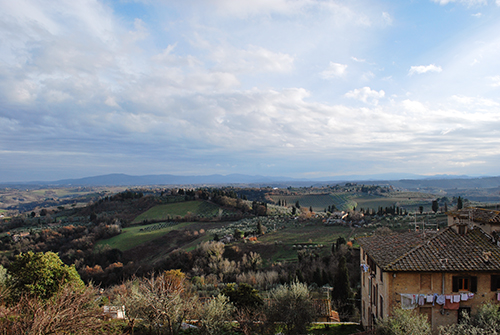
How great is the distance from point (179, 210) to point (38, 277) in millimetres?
82428

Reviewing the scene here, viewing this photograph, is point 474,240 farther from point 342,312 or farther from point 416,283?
point 342,312

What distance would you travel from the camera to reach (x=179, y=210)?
101 m

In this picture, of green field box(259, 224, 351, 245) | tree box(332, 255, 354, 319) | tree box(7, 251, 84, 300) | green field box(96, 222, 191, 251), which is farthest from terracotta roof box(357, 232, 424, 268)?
green field box(96, 222, 191, 251)

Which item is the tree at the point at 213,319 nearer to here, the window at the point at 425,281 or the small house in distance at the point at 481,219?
the window at the point at 425,281

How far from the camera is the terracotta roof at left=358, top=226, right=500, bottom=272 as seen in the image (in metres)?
13.8

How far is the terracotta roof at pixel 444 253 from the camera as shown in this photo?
13.8 metres

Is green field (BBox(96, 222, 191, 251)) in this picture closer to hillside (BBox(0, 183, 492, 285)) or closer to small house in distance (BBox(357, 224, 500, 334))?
hillside (BBox(0, 183, 492, 285))

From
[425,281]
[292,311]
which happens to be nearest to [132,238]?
[292,311]

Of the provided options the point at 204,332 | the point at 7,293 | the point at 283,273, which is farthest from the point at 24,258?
the point at 283,273

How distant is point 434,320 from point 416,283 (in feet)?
6.24

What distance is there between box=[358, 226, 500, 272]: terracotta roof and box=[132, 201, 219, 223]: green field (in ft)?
267

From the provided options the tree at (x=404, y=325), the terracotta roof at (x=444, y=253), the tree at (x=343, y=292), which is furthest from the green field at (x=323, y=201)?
the tree at (x=404, y=325)

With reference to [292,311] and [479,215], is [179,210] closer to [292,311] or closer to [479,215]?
[292,311]

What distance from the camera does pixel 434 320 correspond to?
14047 millimetres
